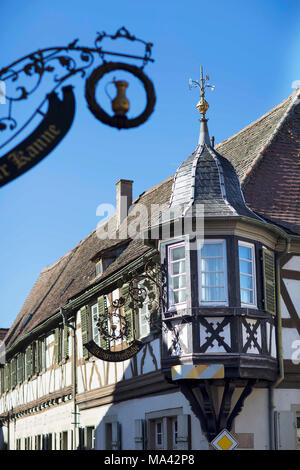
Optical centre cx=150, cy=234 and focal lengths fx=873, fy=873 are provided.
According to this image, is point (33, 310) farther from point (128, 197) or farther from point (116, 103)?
point (116, 103)

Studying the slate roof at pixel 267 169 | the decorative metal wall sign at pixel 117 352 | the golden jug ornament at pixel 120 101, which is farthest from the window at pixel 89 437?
the golden jug ornament at pixel 120 101

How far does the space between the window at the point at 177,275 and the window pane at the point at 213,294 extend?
420 millimetres

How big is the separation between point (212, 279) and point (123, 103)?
9275 mm

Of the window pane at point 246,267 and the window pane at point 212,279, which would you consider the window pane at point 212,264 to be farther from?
the window pane at point 246,267

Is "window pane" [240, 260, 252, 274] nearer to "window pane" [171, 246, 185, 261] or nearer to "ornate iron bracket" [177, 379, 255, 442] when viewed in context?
"window pane" [171, 246, 185, 261]

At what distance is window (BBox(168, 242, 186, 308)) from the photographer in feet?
52.4

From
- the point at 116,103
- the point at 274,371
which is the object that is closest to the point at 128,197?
the point at 274,371

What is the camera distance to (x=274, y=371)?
52.3 feet

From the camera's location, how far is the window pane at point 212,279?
618 inches

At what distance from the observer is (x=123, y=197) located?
28000mm

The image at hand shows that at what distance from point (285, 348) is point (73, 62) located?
35.0 ft

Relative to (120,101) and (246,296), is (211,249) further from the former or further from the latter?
(120,101)

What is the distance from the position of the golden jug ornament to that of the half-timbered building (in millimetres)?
8931
